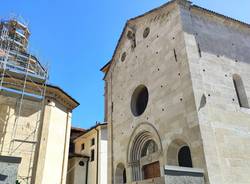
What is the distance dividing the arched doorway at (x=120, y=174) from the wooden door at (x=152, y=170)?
6.63ft

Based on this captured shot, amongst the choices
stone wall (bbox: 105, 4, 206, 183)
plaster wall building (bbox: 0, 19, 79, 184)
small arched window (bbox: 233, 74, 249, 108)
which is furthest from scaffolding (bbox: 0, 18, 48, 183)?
small arched window (bbox: 233, 74, 249, 108)

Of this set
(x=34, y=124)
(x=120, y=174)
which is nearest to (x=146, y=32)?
(x=120, y=174)

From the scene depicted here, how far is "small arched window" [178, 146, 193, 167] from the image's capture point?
Result: 352 inches

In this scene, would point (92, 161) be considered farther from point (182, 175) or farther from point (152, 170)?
point (182, 175)

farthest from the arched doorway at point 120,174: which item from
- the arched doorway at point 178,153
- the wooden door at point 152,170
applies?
the arched doorway at point 178,153

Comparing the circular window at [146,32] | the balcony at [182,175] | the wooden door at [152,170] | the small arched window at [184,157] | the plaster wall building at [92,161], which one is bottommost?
the balcony at [182,175]

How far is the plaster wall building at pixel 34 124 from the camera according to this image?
45.7 ft

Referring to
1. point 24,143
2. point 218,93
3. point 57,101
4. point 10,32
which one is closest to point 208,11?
point 218,93

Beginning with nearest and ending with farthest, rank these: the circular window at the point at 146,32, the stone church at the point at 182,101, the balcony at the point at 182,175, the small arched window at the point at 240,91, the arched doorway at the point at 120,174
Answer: the balcony at the point at 182,175
the stone church at the point at 182,101
the small arched window at the point at 240,91
the arched doorway at the point at 120,174
the circular window at the point at 146,32

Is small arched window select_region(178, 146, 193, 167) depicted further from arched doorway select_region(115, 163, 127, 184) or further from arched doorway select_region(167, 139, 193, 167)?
arched doorway select_region(115, 163, 127, 184)

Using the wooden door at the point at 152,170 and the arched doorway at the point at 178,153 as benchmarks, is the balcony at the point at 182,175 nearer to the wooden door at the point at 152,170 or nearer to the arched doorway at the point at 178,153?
the arched doorway at the point at 178,153

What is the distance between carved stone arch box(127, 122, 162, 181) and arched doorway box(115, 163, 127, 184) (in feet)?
3.90

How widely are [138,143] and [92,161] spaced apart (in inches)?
505

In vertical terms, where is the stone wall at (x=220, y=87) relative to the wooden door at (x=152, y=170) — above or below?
above
